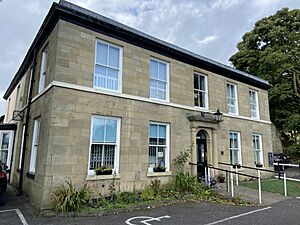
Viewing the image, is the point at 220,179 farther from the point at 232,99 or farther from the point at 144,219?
the point at 144,219

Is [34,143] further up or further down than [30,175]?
further up

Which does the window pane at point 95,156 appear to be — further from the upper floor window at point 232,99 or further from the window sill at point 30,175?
the upper floor window at point 232,99

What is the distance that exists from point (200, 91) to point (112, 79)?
5.43 meters

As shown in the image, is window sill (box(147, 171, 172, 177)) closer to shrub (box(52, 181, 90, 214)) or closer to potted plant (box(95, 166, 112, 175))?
potted plant (box(95, 166, 112, 175))

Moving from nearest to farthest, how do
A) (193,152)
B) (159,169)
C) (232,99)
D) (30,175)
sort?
(30,175) < (159,169) < (193,152) < (232,99)

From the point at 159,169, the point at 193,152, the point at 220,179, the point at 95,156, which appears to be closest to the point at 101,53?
the point at 95,156

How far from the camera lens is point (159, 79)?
10539 millimetres

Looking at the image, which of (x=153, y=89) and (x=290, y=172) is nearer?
(x=153, y=89)

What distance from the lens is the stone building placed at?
7.53 meters

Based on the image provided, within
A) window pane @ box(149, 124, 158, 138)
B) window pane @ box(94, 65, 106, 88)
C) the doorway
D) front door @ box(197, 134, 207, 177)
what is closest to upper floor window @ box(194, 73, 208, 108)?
the doorway

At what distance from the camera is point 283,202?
8266mm

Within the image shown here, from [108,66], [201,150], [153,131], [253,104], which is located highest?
[108,66]

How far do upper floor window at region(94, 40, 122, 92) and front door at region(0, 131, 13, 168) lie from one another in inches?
303

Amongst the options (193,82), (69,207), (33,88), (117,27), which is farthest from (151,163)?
(33,88)
